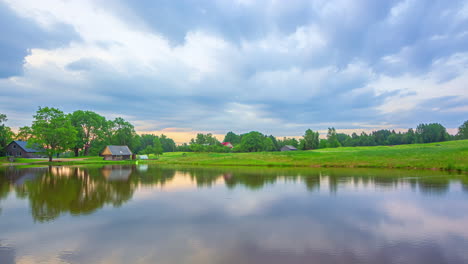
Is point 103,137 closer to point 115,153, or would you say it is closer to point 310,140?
point 115,153

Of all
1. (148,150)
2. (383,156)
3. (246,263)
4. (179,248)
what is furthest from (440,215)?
(148,150)

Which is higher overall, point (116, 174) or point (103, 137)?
point (103, 137)

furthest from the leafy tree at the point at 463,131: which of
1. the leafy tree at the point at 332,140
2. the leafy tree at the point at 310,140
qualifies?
the leafy tree at the point at 310,140

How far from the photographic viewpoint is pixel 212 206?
41.7 ft

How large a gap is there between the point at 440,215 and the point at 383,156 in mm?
32478

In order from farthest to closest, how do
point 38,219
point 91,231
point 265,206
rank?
1. point 265,206
2. point 38,219
3. point 91,231

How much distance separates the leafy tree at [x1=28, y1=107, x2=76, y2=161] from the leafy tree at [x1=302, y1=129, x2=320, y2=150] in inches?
3547

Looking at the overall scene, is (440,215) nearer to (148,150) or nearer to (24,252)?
(24,252)

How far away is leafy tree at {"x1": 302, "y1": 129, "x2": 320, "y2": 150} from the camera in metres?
107

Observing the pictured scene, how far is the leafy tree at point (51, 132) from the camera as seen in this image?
161 feet

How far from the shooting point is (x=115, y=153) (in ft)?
227

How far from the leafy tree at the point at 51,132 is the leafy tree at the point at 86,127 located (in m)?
18.2

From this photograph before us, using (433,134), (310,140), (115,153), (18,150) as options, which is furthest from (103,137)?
(433,134)

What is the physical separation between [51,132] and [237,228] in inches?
2212
